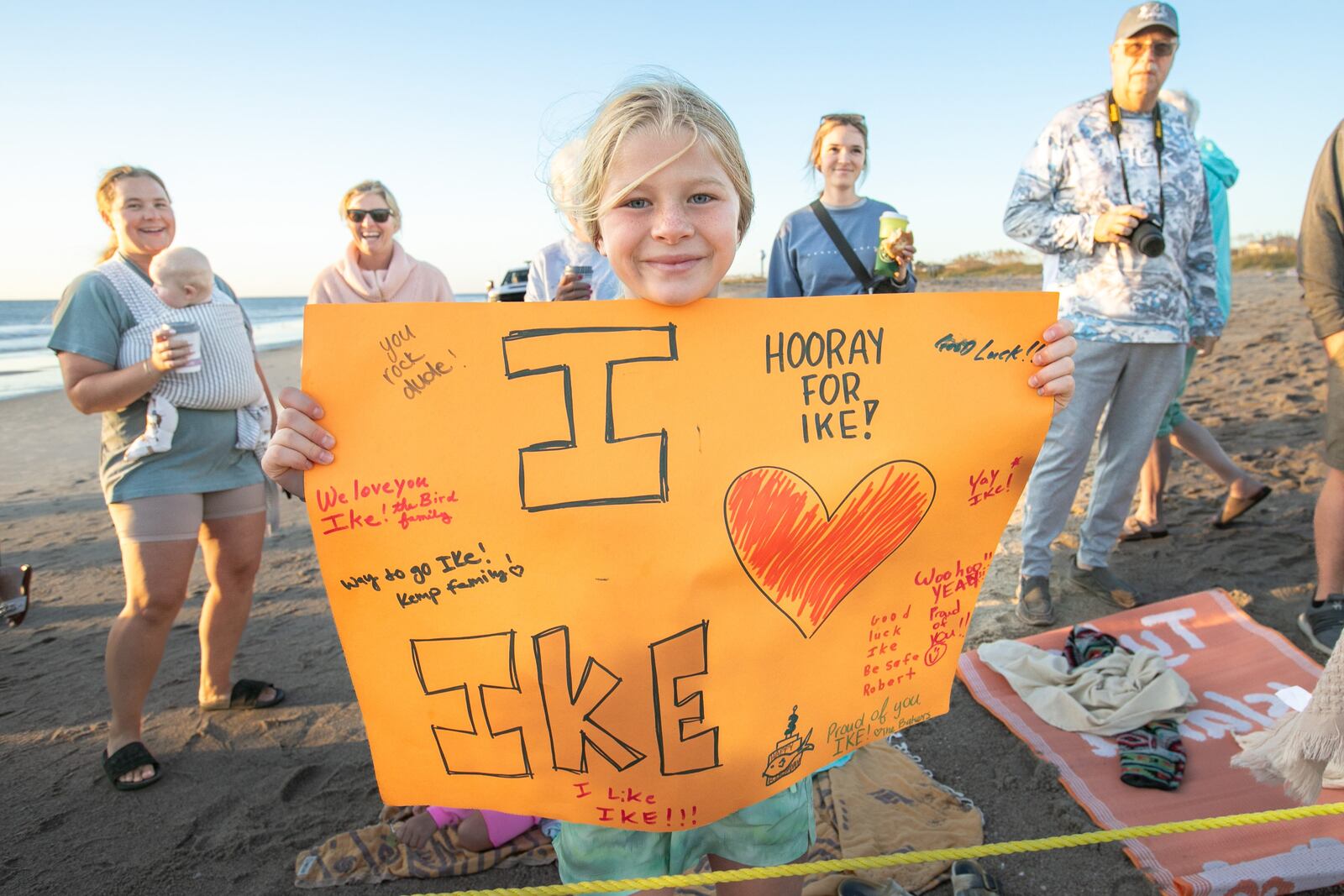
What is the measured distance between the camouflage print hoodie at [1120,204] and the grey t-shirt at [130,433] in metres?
3.51

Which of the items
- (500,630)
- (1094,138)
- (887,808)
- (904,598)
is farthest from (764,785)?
(1094,138)

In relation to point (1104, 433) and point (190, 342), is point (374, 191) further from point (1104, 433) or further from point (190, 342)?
point (1104, 433)

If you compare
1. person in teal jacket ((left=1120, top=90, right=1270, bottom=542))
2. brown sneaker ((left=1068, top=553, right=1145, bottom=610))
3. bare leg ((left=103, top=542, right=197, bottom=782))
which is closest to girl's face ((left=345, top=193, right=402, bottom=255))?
bare leg ((left=103, top=542, right=197, bottom=782))

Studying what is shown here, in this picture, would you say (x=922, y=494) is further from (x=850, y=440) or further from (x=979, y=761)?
(x=979, y=761)

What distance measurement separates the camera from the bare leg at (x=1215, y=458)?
4367mm

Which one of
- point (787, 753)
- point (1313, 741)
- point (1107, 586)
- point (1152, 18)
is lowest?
point (1107, 586)

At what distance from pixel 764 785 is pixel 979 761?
1659 mm

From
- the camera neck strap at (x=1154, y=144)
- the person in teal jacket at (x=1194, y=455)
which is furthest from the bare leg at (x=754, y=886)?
the person in teal jacket at (x=1194, y=455)

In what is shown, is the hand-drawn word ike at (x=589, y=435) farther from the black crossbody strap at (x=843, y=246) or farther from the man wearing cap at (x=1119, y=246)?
the man wearing cap at (x=1119, y=246)

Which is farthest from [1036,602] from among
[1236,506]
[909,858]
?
[909,858]

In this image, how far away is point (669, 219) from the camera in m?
1.28

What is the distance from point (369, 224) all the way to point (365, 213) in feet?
0.16

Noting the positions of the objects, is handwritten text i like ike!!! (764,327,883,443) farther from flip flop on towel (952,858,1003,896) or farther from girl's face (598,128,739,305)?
flip flop on towel (952,858,1003,896)

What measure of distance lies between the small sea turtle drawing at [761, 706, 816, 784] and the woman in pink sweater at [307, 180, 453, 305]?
2587 millimetres
